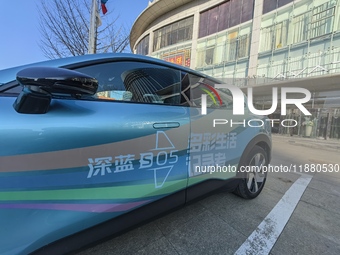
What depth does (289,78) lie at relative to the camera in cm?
1286

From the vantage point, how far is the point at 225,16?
16844mm

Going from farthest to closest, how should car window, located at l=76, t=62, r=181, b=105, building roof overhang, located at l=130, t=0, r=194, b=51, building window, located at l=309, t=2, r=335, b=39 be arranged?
1. building roof overhang, located at l=130, t=0, r=194, b=51
2. building window, located at l=309, t=2, r=335, b=39
3. car window, located at l=76, t=62, r=181, b=105

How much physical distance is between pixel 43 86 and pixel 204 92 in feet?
5.24

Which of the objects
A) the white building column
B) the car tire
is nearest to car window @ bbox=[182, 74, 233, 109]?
the car tire

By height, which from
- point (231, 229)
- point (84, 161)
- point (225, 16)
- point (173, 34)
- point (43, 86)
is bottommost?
point (231, 229)

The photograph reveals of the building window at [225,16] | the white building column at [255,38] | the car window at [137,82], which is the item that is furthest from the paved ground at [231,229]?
the building window at [225,16]

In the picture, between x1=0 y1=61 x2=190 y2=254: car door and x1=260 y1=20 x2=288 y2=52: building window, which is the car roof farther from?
x1=260 y1=20 x2=288 y2=52: building window

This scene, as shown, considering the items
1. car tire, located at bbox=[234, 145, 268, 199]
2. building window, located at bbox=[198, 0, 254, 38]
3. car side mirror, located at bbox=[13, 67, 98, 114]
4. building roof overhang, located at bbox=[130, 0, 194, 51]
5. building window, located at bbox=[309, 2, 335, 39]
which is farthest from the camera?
building roof overhang, located at bbox=[130, 0, 194, 51]

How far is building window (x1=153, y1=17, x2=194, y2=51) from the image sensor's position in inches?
786

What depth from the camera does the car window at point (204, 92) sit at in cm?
200

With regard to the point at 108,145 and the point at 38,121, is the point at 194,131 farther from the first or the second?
the point at 38,121

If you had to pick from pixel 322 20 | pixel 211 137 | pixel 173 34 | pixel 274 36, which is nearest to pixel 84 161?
pixel 211 137

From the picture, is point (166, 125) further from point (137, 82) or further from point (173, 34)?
point (173, 34)

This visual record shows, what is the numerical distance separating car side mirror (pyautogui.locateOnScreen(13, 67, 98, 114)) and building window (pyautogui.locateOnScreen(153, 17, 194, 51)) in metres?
20.5
